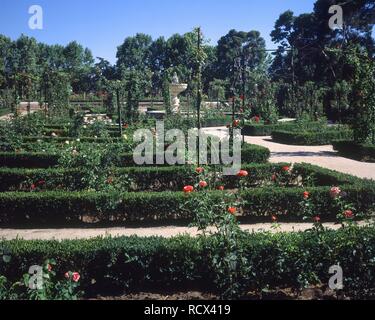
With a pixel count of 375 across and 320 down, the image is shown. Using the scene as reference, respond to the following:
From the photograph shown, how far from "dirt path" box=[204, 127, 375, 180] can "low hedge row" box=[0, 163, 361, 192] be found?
2.23 meters

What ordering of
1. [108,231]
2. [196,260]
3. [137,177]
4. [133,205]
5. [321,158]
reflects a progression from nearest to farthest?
[196,260] < [108,231] < [133,205] < [137,177] < [321,158]

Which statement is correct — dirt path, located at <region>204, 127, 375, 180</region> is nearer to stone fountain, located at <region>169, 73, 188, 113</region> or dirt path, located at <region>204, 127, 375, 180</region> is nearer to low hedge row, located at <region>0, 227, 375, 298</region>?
low hedge row, located at <region>0, 227, 375, 298</region>

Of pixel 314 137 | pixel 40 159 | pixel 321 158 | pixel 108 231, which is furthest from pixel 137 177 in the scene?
pixel 314 137

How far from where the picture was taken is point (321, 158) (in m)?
14.5

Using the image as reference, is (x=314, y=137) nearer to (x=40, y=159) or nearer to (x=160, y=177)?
(x=160, y=177)

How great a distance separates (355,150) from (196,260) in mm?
12337

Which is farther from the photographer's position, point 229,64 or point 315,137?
point 229,64

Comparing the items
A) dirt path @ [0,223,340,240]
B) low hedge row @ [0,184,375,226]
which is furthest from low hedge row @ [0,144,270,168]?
dirt path @ [0,223,340,240]

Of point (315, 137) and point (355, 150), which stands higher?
point (315, 137)

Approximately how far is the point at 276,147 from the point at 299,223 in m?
11.0

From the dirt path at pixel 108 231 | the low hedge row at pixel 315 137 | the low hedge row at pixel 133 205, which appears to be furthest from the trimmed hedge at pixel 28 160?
the low hedge row at pixel 315 137

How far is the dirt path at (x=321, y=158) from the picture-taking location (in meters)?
12.0
